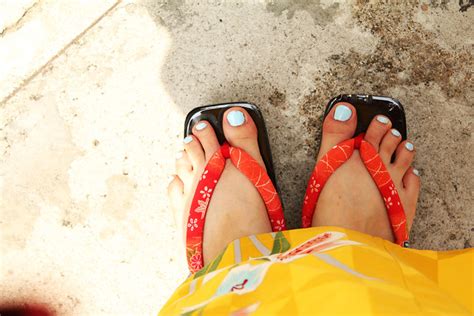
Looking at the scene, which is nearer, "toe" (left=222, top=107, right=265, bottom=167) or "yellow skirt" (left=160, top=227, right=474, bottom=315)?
"yellow skirt" (left=160, top=227, right=474, bottom=315)

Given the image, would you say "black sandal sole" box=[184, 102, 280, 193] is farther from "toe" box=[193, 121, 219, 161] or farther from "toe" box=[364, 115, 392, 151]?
"toe" box=[364, 115, 392, 151]

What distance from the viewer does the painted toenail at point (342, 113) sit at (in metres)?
1.03

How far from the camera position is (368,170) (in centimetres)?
102

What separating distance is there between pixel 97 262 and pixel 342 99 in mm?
736

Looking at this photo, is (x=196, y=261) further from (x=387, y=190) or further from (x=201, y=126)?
(x=387, y=190)

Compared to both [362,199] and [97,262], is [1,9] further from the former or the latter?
[362,199]

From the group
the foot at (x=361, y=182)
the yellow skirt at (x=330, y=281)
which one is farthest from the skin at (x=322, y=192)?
the yellow skirt at (x=330, y=281)

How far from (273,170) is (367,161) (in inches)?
8.9

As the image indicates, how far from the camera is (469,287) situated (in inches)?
28.4

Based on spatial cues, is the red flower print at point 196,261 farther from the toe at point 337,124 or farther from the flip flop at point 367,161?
the toe at point 337,124

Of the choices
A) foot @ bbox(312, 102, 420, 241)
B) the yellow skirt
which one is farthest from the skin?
the yellow skirt

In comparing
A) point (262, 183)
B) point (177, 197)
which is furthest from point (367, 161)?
point (177, 197)

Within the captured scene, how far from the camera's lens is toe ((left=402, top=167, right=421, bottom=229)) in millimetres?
1025

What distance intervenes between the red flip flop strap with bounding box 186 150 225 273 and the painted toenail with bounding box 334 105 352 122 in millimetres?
293
